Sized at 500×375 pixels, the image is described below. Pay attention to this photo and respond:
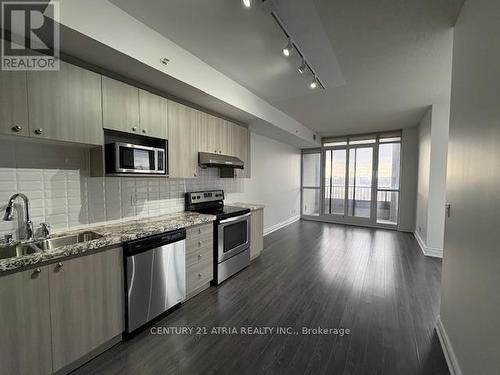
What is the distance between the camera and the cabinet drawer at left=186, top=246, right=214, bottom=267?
246 centimetres

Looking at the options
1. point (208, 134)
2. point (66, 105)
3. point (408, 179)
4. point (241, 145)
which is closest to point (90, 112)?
point (66, 105)

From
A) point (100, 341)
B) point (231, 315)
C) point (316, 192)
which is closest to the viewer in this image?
point (100, 341)

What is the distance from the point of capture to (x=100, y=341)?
170 centimetres

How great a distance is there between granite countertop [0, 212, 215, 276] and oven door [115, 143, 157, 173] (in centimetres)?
59

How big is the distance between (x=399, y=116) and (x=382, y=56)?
2.89 m

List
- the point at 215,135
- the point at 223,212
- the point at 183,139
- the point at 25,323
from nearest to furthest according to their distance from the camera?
the point at 25,323, the point at 183,139, the point at 223,212, the point at 215,135

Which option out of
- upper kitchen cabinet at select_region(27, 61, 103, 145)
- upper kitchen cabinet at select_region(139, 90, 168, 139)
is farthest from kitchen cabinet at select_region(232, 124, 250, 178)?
upper kitchen cabinet at select_region(27, 61, 103, 145)

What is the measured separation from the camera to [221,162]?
3.16 m

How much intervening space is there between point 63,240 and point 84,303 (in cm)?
63

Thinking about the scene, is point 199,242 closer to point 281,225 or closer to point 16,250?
point 16,250

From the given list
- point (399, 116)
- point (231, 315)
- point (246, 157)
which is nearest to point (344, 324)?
point (231, 315)

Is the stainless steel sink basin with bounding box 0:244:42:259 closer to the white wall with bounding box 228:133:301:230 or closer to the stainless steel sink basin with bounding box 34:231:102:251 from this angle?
the stainless steel sink basin with bounding box 34:231:102:251

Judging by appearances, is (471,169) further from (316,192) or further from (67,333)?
(316,192)

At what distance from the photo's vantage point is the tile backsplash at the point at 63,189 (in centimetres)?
171
